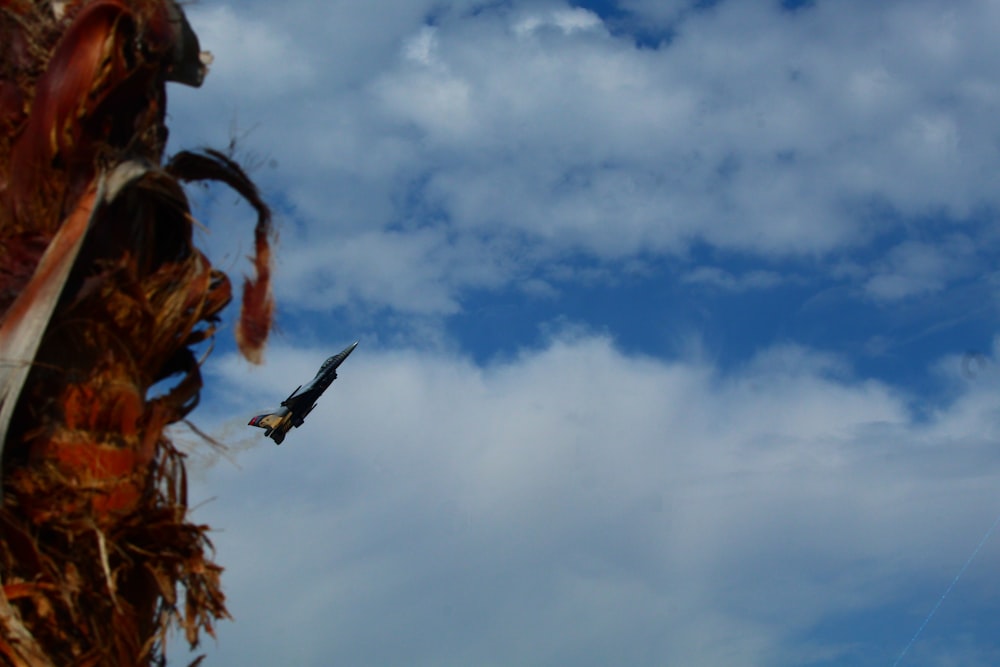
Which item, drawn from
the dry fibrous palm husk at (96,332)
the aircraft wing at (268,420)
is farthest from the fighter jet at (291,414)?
the dry fibrous palm husk at (96,332)

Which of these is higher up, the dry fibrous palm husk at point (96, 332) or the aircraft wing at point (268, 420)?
the aircraft wing at point (268, 420)

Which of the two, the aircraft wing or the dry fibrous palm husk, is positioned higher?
the aircraft wing

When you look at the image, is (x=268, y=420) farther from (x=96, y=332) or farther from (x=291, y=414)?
(x=96, y=332)

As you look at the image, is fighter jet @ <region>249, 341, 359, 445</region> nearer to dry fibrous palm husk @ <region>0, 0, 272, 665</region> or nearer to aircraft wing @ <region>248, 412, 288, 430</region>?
aircraft wing @ <region>248, 412, 288, 430</region>

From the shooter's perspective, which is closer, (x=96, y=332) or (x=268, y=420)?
(x=96, y=332)

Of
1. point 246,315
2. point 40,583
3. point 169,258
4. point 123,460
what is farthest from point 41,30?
point 40,583

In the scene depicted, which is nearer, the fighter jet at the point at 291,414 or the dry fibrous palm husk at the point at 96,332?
the dry fibrous palm husk at the point at 96,332

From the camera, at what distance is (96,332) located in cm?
526

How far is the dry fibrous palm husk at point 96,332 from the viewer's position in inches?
191

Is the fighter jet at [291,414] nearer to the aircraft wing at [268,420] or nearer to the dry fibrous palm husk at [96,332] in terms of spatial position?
the aircraft wing at [268,420]

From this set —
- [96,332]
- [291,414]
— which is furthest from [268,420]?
[96,332]

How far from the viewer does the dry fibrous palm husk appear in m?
4.85

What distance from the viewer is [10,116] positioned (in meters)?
5.46

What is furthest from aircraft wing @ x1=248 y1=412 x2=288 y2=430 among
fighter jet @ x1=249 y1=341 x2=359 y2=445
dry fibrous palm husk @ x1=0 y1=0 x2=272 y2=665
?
dry fibrous palm husk @ x1=0 y1=0 x2=272 y2=665
